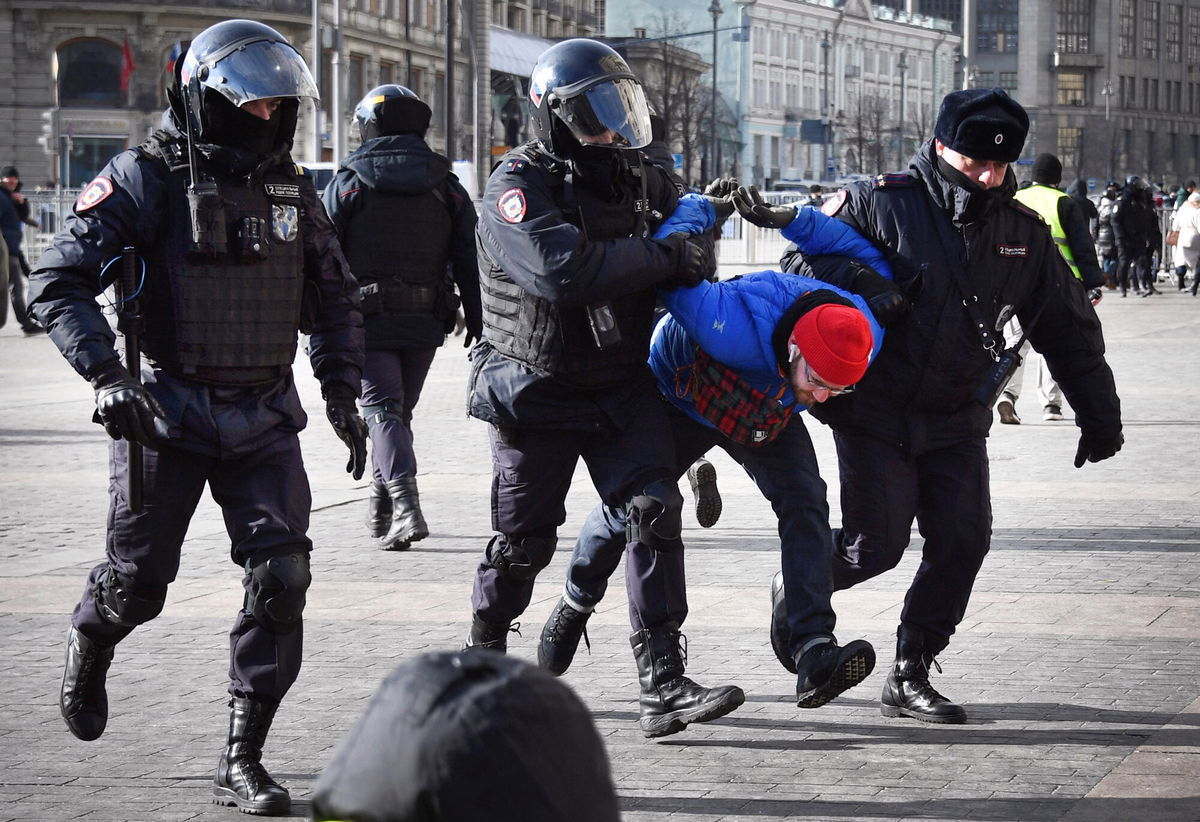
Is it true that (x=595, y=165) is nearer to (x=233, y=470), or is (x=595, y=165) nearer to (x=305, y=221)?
(x=305, y=221)

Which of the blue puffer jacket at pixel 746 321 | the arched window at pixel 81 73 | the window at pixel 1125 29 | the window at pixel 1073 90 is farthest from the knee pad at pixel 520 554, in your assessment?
the window at pixel 1125 29

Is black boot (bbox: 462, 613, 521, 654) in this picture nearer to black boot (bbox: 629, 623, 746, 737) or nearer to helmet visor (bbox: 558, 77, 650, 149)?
black boot (bbox: 629, 623, 746, 737)

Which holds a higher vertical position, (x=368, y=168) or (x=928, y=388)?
(x=368, y=168)

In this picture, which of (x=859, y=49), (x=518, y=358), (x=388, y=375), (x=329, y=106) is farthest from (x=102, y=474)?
(x=859, y=49)

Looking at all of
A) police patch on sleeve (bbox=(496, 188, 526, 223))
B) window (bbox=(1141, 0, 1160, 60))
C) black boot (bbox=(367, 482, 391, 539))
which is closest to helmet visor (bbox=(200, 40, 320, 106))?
police patch on sleeve (bbox=(496, 188, 526, 223))

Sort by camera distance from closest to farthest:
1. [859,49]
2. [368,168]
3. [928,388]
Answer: [928,388]
[368,168]
[859,49]

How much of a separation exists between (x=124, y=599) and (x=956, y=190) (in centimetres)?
240

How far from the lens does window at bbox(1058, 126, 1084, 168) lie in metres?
123

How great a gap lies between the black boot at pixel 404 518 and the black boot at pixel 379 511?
0.09m

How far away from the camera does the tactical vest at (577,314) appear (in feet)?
16.0

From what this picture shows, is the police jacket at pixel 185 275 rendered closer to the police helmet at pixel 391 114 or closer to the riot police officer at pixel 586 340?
the riot police officer at pixel 586 340

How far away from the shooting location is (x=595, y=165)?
4.91m

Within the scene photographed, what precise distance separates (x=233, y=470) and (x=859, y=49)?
4743 inches

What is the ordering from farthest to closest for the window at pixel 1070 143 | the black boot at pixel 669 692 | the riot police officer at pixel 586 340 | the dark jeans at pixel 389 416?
the window at pixel 1070 143
the dark jeans at pixel 389 416
the black boot at pixel 669 692
the riot police officer at pixel 586 340
